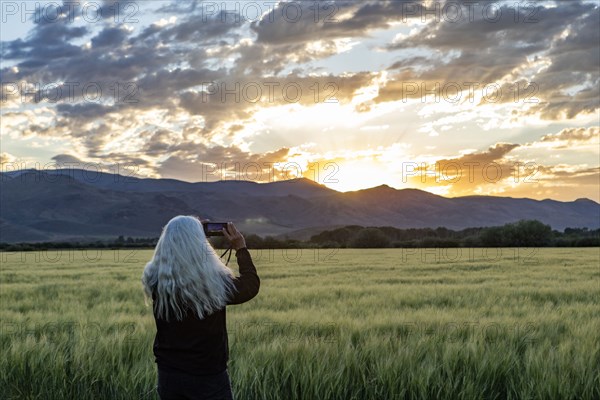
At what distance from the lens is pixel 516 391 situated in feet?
18.4

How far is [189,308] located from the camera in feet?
13.2

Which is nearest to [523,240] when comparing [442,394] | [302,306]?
[302,306]

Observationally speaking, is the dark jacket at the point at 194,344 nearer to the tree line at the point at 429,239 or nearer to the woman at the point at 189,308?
the woman at the point at 189,308

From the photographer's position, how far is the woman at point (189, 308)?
3.93 metres

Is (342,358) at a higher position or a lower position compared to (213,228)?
lower

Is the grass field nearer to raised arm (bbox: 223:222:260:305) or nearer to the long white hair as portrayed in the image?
raised arm (bbox: 223:222:260:305)

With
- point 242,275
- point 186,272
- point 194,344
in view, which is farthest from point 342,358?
point 186,272

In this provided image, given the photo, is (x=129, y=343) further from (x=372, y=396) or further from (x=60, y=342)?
(x=372, y=396)

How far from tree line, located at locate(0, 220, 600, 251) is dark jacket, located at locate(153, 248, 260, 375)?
170 ft

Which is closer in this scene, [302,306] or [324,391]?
[324,391]

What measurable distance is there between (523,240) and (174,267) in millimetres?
67648

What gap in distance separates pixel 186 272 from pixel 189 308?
0.29 metres

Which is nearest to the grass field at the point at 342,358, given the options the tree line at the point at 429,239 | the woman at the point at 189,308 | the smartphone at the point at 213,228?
the woman at the point at 189,308

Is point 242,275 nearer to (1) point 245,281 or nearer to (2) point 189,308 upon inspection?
(1) point 245,281
